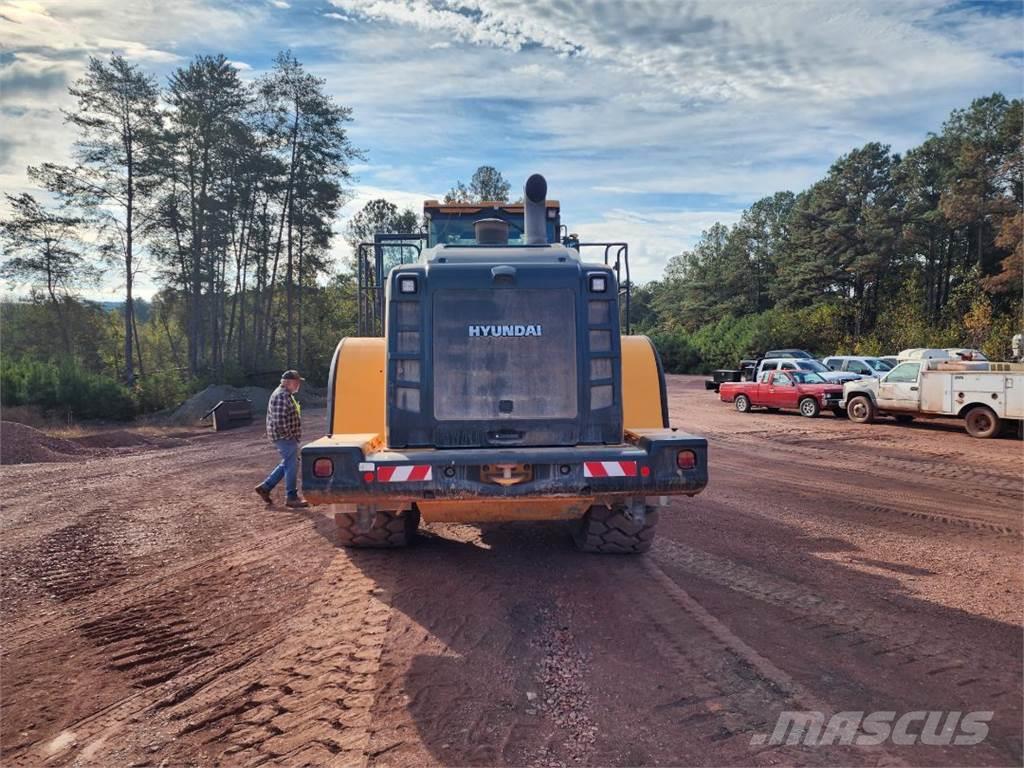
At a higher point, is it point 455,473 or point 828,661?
point 455,473

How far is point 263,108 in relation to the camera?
3092 cm

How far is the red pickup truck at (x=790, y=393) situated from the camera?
1948cm

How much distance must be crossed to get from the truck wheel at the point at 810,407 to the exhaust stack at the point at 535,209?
52.2 ft

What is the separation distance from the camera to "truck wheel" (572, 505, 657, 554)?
19.2ft

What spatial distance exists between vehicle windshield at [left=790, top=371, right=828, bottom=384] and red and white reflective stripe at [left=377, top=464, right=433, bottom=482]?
18.4 meters

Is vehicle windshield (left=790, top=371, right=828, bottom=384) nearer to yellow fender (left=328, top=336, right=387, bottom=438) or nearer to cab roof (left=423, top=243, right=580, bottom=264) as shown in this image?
cab roof (left=423, top=243, right=580, bottom=264)

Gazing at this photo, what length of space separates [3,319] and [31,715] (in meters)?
35.0

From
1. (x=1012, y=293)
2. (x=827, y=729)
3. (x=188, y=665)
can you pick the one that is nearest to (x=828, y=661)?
(x=827, y=729)

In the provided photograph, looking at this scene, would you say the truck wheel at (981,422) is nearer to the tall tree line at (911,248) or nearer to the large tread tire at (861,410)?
the large tread tire at (861,410)

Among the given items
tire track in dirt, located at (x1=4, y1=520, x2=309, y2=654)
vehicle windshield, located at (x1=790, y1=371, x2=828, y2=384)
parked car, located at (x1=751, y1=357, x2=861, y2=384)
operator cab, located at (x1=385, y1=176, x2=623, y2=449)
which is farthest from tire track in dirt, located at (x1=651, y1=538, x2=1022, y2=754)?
parked car, located at (x1=751, y1=357, x2=861, y2=384)

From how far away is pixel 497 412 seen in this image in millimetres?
5125

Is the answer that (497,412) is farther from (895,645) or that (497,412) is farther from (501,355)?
(895,645)

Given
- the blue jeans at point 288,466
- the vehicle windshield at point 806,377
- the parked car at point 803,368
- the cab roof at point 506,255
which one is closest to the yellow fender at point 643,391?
the cab roof at point 506,255

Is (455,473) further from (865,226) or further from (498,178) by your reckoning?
(865,226)
